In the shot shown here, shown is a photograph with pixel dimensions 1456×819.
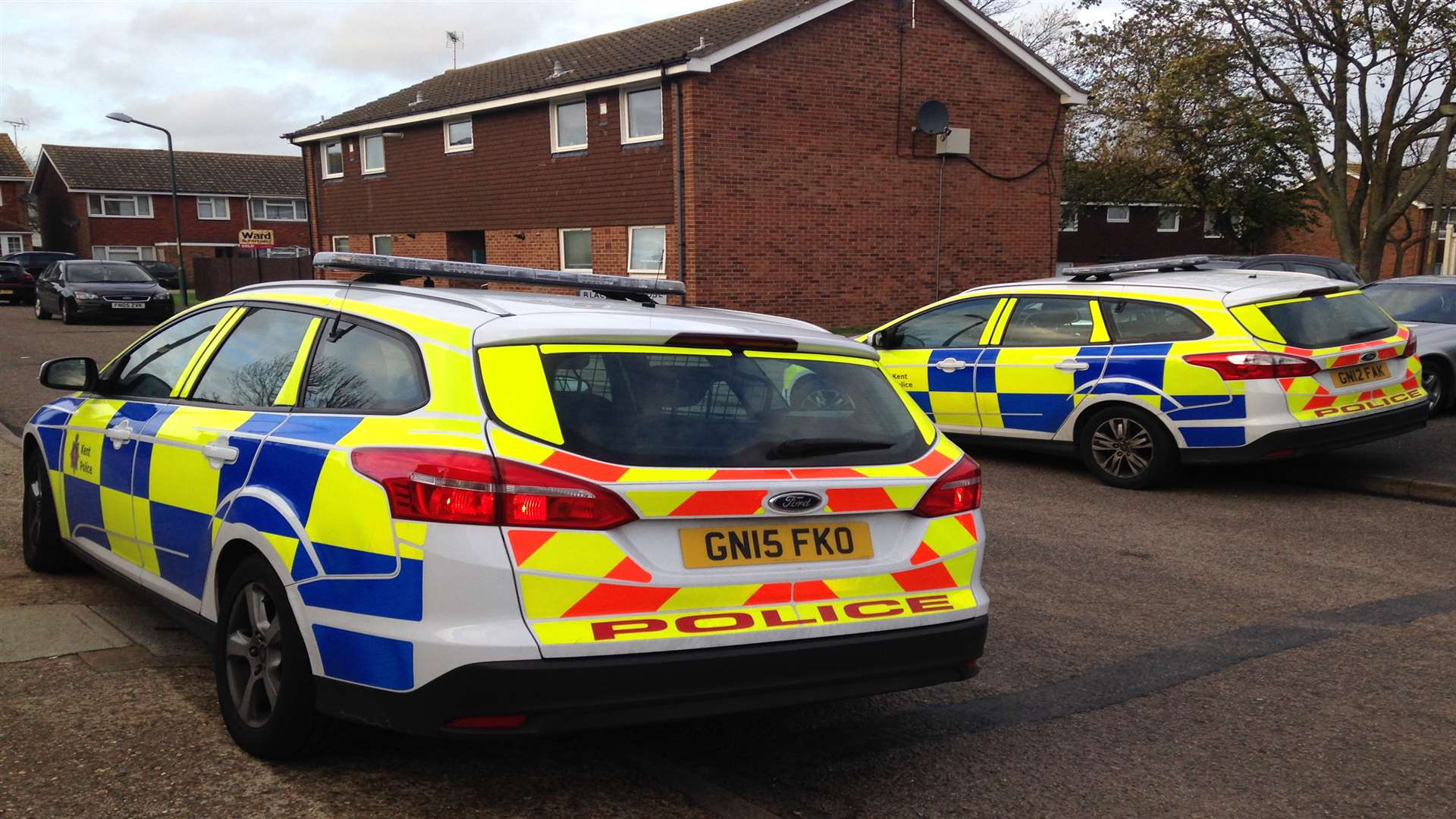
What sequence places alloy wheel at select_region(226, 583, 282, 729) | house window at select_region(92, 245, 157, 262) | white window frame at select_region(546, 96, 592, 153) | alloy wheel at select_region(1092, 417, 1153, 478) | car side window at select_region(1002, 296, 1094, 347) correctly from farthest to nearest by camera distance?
house window at select_region(92, 245, 157, 262)
white window frame at select_region(546, 96, 592, 153)
car side window at select_region(1002, 296, 1094, 347)
alloy wheel at select_region(1092, 417, 1153, 478)
alloy wheel at select_region(226, 583, 282, 729)

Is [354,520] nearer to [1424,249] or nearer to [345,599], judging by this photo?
[345,599]

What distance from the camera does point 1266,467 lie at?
911 cm

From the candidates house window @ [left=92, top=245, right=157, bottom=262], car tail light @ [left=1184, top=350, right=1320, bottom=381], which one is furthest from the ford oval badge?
house window @ [left=92, top=245, right=157, bottom=262]

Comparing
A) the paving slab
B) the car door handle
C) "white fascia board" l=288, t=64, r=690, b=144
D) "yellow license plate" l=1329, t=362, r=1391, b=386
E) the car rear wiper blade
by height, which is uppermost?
"white fascia board" l=288, t=64, r=690, b=144

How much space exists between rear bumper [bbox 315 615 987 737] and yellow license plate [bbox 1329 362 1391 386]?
5.70 m

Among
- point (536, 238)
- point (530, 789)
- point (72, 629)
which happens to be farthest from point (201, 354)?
point (536, 238)

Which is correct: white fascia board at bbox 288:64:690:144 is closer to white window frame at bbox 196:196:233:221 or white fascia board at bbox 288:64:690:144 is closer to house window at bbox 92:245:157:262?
white window frame at bbox 196:196:233:221

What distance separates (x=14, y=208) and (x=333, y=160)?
42.5 metres

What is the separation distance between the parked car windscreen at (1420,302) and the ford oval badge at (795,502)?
1081 cm

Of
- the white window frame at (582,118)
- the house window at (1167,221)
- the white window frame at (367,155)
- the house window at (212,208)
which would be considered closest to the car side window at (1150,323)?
the white window frame at (582,118)

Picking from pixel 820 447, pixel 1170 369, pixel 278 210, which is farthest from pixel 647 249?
pixel 278 210

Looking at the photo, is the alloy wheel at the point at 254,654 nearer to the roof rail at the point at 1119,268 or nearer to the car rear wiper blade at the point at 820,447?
the car rear wiper blade at the point at 820,447

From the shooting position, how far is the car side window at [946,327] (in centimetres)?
945

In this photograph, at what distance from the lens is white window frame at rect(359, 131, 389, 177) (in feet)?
101
